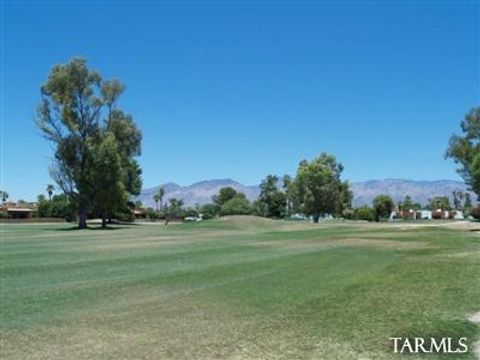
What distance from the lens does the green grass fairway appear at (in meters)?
9.30

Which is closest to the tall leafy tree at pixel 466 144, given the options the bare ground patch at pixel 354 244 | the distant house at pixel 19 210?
the bare ground patch at pixel 354 244

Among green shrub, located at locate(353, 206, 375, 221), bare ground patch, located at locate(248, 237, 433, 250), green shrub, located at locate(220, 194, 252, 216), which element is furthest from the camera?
green shrub, located at locate(220, 194, 252, 216)

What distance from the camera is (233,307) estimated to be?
41.4 feet

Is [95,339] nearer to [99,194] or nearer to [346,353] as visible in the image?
[346,353]

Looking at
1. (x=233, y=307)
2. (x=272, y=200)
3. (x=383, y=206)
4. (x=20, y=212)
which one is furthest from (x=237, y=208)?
(x=233, y=307)

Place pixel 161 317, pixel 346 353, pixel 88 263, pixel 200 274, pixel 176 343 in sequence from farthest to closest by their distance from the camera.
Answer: pixel 88 263 → pixel 200 274 → pixel 161 317 → pixel 176 343 → pixel 346 353

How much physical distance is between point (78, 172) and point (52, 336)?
213 feet

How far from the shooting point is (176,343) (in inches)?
Answer: 375

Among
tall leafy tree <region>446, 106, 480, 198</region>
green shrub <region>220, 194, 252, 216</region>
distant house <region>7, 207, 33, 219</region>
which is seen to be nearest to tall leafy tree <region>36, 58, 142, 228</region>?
tall leafy tree <region>446, 106, 480, 198</region>

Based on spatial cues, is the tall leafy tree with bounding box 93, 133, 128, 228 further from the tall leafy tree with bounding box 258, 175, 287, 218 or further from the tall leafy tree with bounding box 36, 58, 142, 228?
the tall leafy tree with bounding box 258, 175, 287, 218

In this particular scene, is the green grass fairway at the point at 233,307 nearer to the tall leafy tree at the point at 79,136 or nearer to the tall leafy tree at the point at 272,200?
the tall leafy tree at the point at 79,136

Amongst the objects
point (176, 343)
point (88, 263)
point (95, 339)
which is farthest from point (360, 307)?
point (88, 263)

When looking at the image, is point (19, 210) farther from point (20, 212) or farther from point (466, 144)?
point (466, 144)

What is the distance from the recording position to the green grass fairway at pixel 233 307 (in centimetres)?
930
